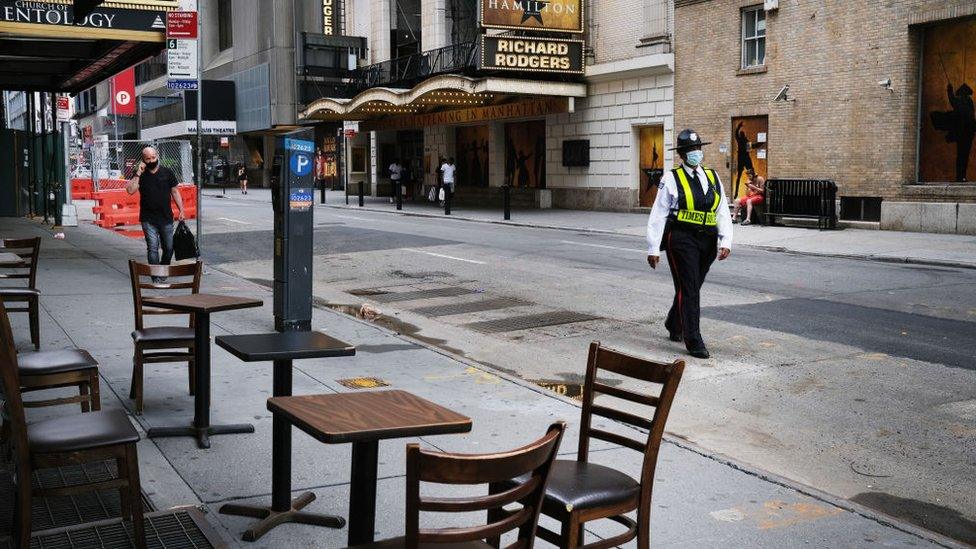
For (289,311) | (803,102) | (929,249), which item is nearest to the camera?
(289,311)

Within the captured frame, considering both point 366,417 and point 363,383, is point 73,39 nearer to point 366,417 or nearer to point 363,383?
point 363,383

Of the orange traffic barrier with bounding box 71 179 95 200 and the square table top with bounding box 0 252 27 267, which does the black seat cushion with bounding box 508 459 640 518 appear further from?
the orange traffic barrier with bounding box 71 179 95 200

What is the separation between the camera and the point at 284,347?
198 inches

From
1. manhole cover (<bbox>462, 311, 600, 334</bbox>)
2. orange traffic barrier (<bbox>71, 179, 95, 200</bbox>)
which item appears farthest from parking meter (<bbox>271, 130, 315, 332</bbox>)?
orange traffic barrier (<bbox>71, 179, 95, 200</bbox>)

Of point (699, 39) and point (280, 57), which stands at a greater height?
point (280, 57)

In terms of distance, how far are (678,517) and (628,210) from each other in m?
27.1

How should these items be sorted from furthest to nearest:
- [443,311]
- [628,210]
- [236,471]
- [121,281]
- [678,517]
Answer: [628,210] < [121,281] < [443,311] < [236,471] < [678,517]

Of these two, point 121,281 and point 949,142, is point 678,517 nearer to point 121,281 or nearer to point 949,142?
point 121,281

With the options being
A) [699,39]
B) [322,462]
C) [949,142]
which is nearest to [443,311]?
[322,462]

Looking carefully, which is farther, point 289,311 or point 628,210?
point 628,210

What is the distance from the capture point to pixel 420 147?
1861 inches

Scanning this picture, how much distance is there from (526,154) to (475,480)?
35180 mm

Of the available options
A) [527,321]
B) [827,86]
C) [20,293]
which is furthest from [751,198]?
[20,293]

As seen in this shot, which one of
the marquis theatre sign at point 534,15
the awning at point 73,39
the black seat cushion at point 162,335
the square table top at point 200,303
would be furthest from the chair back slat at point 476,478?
the marquis theatre sign at point 534,15
